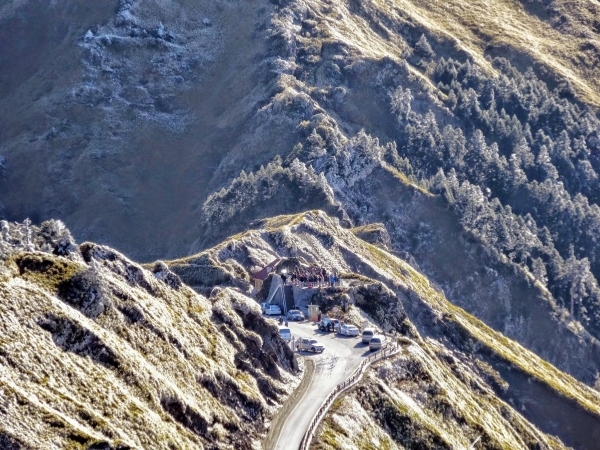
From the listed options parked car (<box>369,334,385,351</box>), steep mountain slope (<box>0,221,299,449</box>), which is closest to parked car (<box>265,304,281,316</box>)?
parked car (<box>369,334,385,351</box>)

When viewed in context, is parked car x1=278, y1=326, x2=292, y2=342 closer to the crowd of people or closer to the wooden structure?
the crowd of people

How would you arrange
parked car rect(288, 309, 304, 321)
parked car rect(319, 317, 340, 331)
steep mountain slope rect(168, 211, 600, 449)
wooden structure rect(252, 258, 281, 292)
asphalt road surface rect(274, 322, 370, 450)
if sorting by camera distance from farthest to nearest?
wooden structure rect(252, 258, 281, 292) → parked car rect(288, 309, 304, 321) → parked car rect(319, 317, 340, 331) → steep mountain slope rect(168, 211, 600, 449) → asphalt road surface rect(274, 322, 370, 450)

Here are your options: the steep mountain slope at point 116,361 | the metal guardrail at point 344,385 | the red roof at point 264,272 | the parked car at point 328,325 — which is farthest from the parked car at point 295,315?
the steep mountain slope at point 116,361

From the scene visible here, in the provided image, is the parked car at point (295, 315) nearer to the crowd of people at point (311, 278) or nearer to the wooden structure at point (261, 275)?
the crowd of people at point (311, 278)

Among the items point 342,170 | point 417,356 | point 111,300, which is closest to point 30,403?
point 111,300

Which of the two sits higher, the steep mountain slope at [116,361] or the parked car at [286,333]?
the steep mountain slope at [116,361]

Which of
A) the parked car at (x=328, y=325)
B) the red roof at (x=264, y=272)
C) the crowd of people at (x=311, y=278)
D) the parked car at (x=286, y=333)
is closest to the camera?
the parked car at (x=286, y=333)
